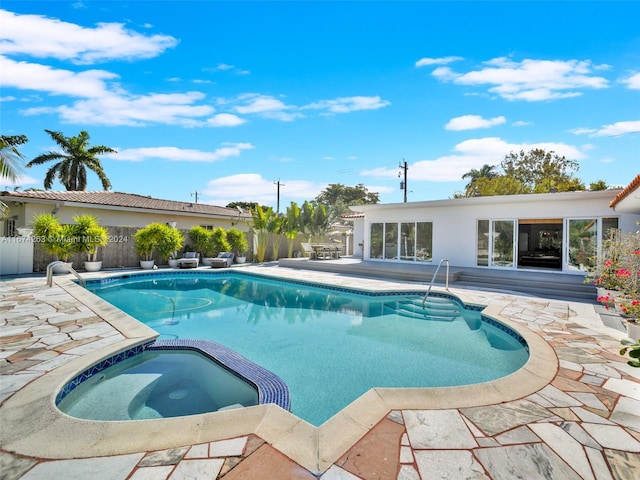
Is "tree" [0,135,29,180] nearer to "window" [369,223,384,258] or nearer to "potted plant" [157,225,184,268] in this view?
"potted plant" [157,225,184,268]

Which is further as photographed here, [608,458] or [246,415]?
[246,415]

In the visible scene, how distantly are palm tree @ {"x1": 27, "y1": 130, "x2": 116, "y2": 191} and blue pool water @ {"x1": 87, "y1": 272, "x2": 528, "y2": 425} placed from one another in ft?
68.2

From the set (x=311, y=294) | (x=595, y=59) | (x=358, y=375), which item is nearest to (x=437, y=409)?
(x=358, y=375)

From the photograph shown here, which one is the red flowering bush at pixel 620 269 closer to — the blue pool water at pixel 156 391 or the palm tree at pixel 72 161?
the blue pool water at pixel 156 391

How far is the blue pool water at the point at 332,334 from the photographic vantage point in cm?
479

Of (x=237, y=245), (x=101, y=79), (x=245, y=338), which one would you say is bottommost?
(x=245, y=338)

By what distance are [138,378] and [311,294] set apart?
7007 mm

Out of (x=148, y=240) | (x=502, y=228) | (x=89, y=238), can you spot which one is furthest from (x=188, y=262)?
(x=502, y=228)

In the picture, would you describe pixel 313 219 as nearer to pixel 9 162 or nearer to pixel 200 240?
pixel 200 240

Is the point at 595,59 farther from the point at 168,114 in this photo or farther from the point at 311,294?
the point at 168,114

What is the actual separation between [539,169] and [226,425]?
34.7 meters

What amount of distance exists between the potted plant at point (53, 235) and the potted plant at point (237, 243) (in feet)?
23.8

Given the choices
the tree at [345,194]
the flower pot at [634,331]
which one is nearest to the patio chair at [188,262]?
the flower pot at [634,331]

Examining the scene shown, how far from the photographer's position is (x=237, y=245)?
18.5 m
